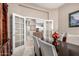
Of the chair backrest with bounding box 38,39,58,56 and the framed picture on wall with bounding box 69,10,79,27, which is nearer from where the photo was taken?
the chair backrest with bounding box 38,39,58,56

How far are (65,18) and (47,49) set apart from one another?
66cm

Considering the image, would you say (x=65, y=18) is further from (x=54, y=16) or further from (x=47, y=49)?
(x=47, y=49)

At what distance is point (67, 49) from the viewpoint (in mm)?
2186

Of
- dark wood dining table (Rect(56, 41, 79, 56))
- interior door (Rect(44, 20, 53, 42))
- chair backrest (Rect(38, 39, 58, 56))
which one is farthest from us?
interior door (Rect(44, 20, 53, 42))

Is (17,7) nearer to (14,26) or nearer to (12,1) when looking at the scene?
(12,1)

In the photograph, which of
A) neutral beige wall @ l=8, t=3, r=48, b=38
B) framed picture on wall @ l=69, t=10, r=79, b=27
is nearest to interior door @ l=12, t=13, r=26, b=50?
neutral beige wall @ l=8, t=3, r=48, b=38

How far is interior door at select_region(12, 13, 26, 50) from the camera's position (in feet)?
7.18

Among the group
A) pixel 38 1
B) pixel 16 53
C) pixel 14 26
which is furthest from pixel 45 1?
pixel 16 53

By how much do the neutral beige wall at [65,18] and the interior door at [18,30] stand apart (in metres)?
0.65

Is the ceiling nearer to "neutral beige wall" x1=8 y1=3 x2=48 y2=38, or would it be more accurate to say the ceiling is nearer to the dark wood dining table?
"neutral beige wall" x1=8 y1=3 x2=48 y2=38

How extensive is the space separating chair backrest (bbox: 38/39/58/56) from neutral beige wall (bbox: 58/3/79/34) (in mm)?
388

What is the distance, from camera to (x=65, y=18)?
7.41 ft

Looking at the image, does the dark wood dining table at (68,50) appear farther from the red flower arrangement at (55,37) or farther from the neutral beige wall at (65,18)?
the neutral beige wall at (65,18)

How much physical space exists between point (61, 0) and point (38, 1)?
40 centimetres
